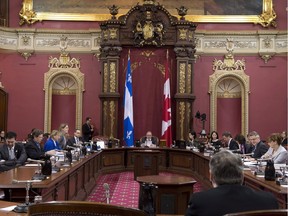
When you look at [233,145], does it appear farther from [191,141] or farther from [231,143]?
[191,141]

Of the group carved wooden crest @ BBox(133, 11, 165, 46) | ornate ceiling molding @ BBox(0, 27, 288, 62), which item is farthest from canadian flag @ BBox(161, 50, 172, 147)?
ornate ceiling molding @ BBox(0, 27, 288, 62)

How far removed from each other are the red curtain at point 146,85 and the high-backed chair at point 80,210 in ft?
34.1

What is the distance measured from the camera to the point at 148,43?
1181 cm

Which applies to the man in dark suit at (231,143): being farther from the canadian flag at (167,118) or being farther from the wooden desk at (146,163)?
the canadian flag at (167,118)

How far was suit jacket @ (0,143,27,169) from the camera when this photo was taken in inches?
232

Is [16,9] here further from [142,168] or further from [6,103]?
[142,168]

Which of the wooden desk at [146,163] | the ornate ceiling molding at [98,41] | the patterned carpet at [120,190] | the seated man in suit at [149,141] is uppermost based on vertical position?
the ornate ceiling molding at [98,41]

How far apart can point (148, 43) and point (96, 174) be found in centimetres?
460

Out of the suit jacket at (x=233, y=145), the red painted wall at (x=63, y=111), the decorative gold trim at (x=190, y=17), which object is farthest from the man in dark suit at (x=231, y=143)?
the red painted wall at (x=63, y=111)

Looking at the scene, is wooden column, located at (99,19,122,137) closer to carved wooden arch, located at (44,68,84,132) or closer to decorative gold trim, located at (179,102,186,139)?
carved wooden arch, located at (44,68,84,132)

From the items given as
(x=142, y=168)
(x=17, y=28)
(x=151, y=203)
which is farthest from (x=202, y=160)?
(x=17, y=28)

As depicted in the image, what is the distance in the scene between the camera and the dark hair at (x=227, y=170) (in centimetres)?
204

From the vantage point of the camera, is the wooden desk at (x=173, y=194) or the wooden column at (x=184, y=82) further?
the wooden column at (x=184, y=82)

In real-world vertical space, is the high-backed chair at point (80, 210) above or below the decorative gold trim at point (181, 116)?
below
